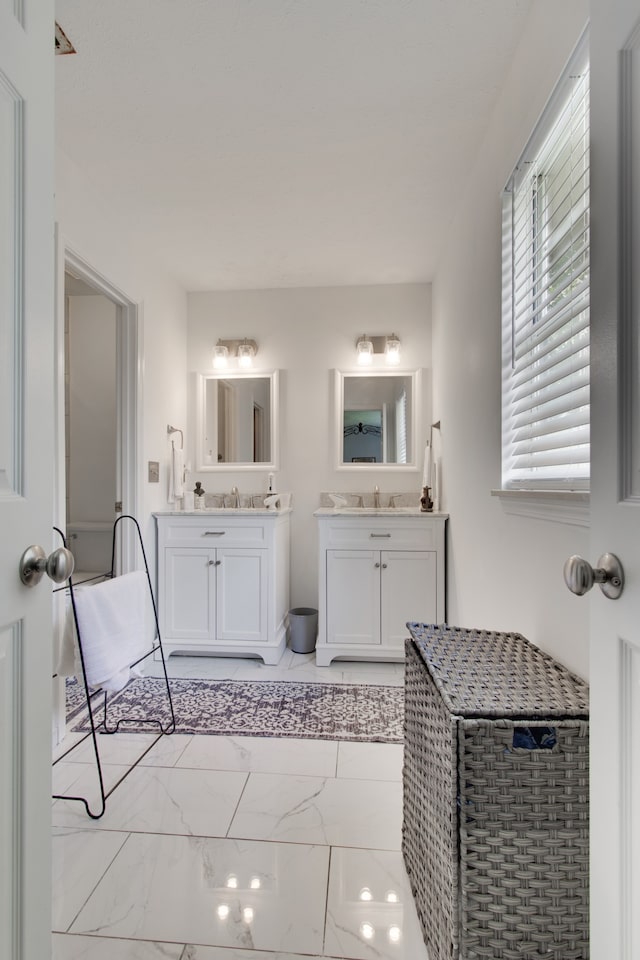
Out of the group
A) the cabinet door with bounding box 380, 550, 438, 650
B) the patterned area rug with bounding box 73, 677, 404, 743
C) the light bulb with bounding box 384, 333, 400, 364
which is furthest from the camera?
the light bulb with bounding box 384, 333, 400, 364

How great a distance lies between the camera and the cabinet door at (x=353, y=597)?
2.84 metres

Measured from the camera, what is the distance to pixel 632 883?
60 cm

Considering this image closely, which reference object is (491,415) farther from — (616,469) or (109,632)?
(109,632)

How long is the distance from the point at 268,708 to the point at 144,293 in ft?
8.05

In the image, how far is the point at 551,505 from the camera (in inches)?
50.3

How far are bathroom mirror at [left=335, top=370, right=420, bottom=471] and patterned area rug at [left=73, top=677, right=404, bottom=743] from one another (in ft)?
5.23

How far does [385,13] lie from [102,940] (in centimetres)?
262

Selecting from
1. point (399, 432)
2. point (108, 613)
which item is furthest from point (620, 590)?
point (399, 432)

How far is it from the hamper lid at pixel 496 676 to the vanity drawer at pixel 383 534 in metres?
1.39

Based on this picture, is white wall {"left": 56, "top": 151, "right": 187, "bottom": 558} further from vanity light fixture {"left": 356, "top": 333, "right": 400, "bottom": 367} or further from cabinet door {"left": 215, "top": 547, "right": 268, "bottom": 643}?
vanity light fixture {"left": 356, "top": 333, "right": 400, "bottom": 367}

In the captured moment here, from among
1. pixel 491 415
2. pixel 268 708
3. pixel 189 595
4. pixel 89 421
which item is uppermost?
pixel 89 421

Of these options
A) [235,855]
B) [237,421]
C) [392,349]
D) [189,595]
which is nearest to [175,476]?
[237,421]

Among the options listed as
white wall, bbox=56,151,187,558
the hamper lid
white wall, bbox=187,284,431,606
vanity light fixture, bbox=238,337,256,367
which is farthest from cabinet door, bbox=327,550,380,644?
vanity light fixture, bbox=238,337,256,367

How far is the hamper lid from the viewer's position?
0.94m
